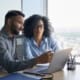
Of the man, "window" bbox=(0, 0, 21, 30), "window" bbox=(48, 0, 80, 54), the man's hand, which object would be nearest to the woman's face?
→ the man

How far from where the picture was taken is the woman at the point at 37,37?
269 centimetres

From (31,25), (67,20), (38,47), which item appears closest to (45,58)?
(38,47)

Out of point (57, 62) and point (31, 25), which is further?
point (31, 25)

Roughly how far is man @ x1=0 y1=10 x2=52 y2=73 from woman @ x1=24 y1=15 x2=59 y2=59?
301 mm

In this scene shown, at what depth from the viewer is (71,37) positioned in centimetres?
344

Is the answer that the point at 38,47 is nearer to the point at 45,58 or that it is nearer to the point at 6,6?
the point at 45,58

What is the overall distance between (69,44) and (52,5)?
77 centimetres

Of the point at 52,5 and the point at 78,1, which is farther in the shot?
the point at 52,5

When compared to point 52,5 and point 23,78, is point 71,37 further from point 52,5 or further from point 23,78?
point 23,78

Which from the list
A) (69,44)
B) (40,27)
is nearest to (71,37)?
(69,44)

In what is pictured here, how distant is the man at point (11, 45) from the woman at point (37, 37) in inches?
11.9

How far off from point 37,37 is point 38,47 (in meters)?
0.13

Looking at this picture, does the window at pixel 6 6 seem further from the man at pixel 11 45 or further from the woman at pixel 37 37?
the man at pixel 11 45

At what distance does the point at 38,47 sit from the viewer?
2.72 m
